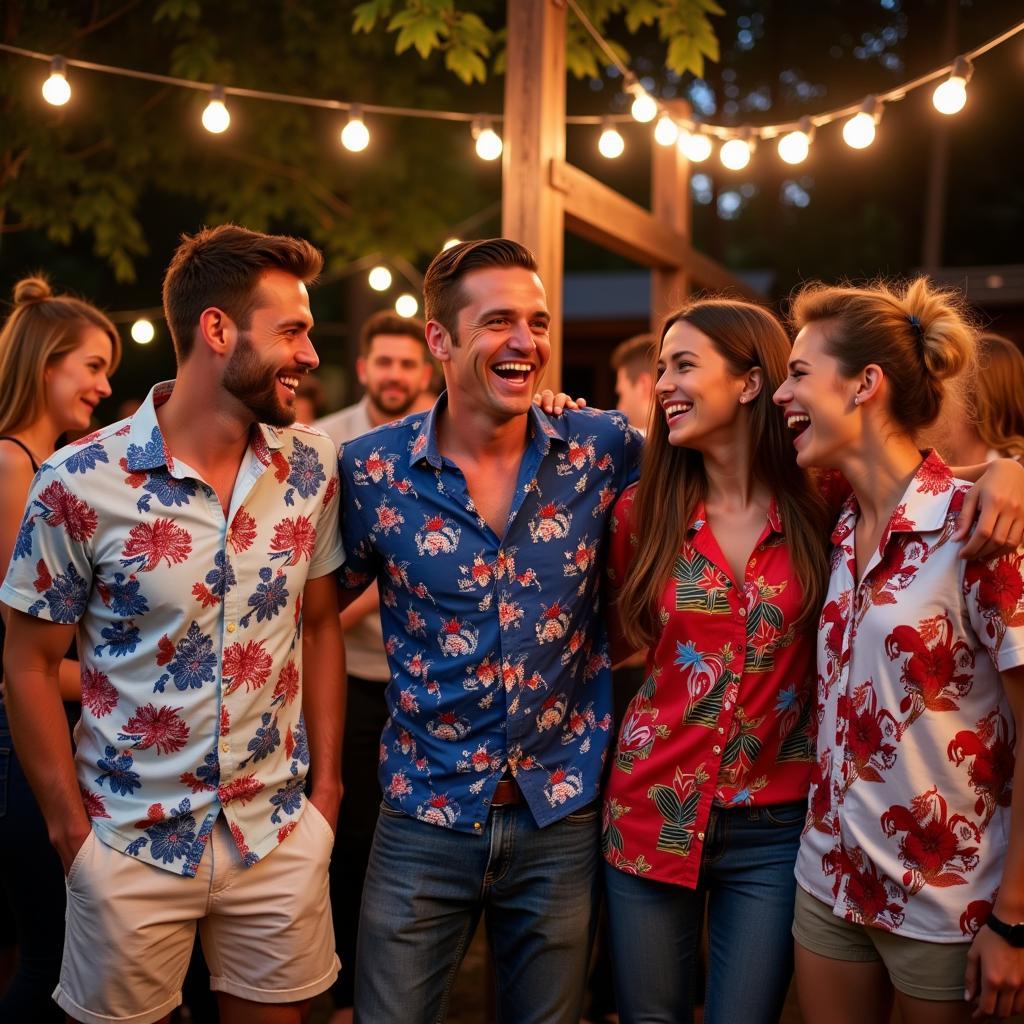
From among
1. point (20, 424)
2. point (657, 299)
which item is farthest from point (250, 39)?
point (20, 424)

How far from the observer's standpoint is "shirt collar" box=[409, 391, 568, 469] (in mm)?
2533

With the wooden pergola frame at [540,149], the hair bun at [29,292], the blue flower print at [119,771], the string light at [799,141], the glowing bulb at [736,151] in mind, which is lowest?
the blue flower print at [119,771]

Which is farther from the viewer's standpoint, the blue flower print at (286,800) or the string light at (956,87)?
the string light at (956,87)

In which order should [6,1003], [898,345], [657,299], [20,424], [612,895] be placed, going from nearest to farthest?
[898,345] < [612,895] < [6,1003] < [20,424] < [657,299]

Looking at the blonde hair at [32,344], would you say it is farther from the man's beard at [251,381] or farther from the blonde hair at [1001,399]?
the blonde hair at [1001,399]

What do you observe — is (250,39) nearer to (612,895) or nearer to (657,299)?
(657,299)

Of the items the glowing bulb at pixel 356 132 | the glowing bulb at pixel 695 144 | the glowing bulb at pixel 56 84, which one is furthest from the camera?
the glowing bulb at pixel 695 144

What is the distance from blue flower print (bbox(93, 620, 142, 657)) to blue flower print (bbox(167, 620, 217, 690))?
3.4 inches

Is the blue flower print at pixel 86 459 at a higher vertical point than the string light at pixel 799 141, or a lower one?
lower

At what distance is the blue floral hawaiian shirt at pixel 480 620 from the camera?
242 cm

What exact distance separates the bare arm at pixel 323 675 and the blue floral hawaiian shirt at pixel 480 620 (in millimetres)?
84

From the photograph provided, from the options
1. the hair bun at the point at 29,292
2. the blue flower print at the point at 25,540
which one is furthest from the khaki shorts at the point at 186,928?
the hair bun at the point at 29,292

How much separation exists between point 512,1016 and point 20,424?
1859mm

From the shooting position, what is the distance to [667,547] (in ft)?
8.07
